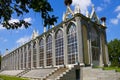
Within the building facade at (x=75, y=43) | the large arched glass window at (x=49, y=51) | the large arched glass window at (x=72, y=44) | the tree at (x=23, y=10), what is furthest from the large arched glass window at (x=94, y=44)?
the tree at (x=23, y=10)

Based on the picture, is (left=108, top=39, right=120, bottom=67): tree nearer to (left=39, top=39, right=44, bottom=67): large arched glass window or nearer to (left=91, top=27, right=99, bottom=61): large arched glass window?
(left=39, top=39, right=44, bottom=67): large arched glass window

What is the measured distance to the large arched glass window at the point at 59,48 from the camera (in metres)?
36.3

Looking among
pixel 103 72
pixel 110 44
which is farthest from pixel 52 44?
pixel 110 44

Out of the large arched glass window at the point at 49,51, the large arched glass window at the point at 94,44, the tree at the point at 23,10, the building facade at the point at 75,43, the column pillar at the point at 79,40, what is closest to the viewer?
the tree at the point at 23,10

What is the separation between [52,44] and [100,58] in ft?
34.1

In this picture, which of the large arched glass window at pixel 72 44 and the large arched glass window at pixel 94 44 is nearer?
the large arched glass window at pixel 72 44

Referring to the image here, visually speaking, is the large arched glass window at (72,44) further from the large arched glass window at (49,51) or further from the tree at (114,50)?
the tree at (114,50)

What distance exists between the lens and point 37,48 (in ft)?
155

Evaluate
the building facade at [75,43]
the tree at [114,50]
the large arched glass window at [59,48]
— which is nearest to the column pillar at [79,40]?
the building facade at [75,43]

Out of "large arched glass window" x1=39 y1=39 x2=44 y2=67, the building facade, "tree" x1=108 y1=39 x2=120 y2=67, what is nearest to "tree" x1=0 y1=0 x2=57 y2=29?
the building facade

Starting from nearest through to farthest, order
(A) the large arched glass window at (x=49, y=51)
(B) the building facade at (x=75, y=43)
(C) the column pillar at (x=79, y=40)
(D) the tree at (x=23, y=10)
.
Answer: (D) the tree at (x=23, y=10) < (C) the column pillar at (x=79, y=40) < (B) the building facade at (x=75, y=43) < (A) the large arched glass window at (x=49, y=51)

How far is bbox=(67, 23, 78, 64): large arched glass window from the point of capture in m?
32.8

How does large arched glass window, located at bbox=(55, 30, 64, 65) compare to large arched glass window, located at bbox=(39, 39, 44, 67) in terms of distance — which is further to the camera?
large arched glass window, located at bbox=(39, 39, 44, 67)

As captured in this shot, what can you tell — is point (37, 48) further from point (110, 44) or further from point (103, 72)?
point (110, 44)
